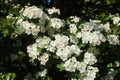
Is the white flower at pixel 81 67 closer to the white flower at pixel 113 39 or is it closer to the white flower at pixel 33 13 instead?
the white flower at pixel 113 39

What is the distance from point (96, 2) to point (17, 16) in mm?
1819

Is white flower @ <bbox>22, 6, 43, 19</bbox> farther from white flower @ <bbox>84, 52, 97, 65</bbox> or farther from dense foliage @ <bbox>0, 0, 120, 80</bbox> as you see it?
white flower @ <bbox>84, 52, 97, 65</bbox>

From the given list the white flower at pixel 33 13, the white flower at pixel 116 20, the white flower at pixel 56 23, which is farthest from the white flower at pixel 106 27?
the white flower at pixel 33 13

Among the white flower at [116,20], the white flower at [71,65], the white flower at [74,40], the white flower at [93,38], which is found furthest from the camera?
the white flower at [116,20]

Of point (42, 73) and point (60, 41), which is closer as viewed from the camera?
point (60, 41)

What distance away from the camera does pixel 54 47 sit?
513cm

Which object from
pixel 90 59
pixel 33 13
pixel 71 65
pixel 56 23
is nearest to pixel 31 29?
pixel 33 13

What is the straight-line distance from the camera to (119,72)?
18.5 feet

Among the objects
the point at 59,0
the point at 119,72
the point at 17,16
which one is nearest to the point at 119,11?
the point at 59,0

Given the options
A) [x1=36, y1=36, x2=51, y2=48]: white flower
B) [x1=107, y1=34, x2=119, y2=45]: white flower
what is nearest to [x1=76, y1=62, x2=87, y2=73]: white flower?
[x1=36, y1=36, x2=51, y2=48]: white flower

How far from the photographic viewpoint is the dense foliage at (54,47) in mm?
5055

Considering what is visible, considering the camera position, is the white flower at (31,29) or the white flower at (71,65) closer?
the white flower at (71,65)

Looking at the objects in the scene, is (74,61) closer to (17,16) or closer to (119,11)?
(17,16)

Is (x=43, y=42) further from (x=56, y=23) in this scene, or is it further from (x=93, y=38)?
(x=93, y=38)
